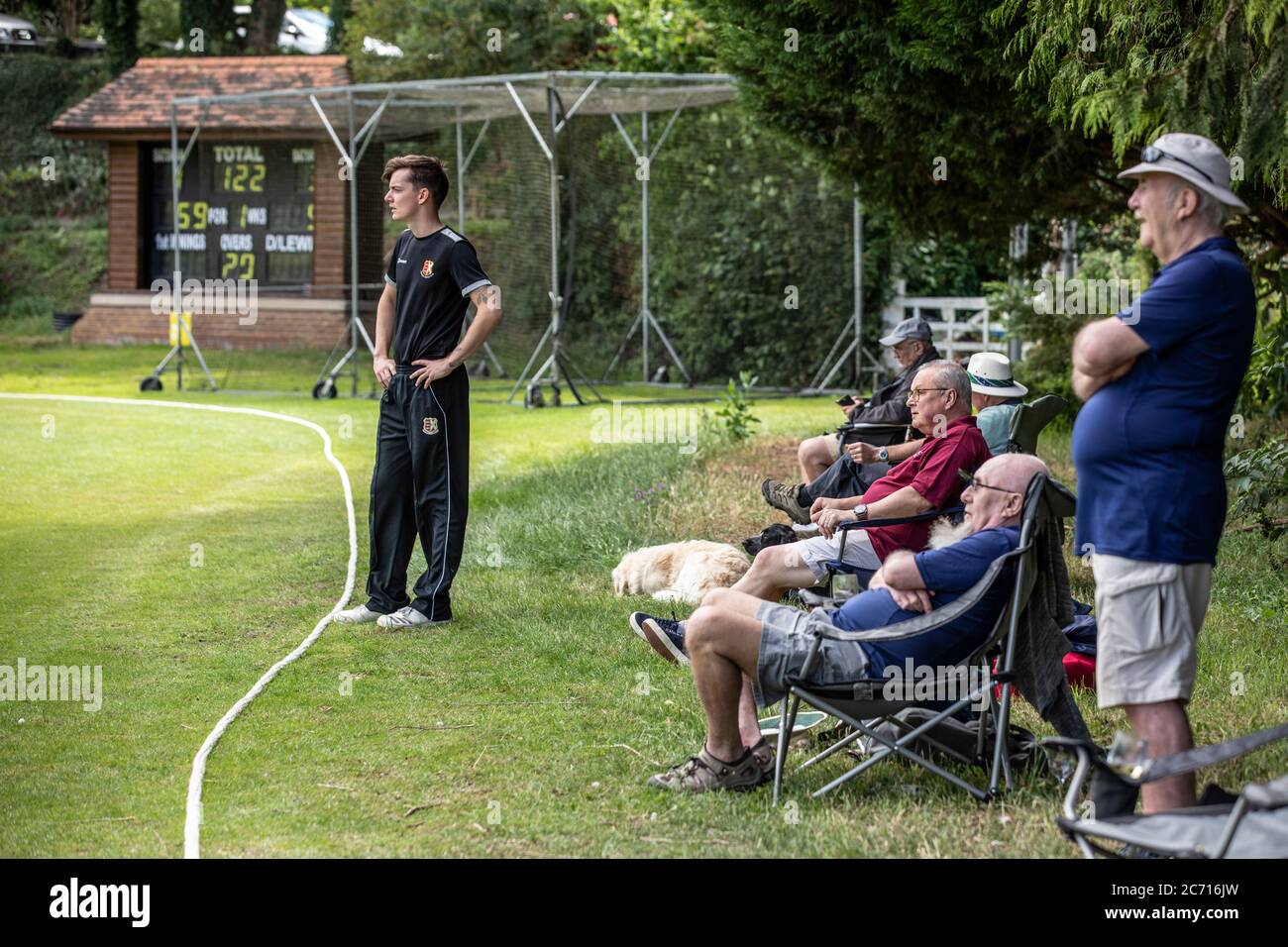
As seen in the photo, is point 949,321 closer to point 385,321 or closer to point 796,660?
point 385,321

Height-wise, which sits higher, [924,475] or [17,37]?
[17,37]

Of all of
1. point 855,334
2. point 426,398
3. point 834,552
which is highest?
point 426,398

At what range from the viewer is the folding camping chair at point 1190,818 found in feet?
11.3

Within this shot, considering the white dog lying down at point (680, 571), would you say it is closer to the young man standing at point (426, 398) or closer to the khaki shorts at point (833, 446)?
the young man standing at point (426, 398)

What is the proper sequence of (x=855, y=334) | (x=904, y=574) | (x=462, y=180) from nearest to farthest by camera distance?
(x=904, y=574) → (x=855, y=334) → (x=462, y=180)

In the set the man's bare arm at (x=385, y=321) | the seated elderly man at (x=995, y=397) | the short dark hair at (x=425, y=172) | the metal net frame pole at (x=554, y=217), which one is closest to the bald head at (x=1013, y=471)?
the seated elderly man at (x=995, y=397)

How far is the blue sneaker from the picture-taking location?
5.79 metres

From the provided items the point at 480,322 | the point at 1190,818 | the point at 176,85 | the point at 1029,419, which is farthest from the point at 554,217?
the point at 176,85

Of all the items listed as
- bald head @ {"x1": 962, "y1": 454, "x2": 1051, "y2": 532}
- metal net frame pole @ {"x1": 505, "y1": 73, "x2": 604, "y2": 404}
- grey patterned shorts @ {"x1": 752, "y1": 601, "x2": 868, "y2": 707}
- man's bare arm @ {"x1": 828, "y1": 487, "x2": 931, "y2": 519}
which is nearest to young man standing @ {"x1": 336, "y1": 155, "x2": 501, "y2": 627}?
man's bare arm @ {"x1": 828, "y1": 487, "x2": 931, "y2": 519}

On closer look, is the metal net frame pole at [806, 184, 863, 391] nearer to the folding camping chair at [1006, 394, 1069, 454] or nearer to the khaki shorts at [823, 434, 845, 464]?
the khaki shorts at [823, 434, 845, 464]

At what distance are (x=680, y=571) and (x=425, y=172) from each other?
2.47 m

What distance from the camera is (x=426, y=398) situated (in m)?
7.67

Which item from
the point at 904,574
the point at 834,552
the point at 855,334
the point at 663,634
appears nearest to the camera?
the point at 904,574
